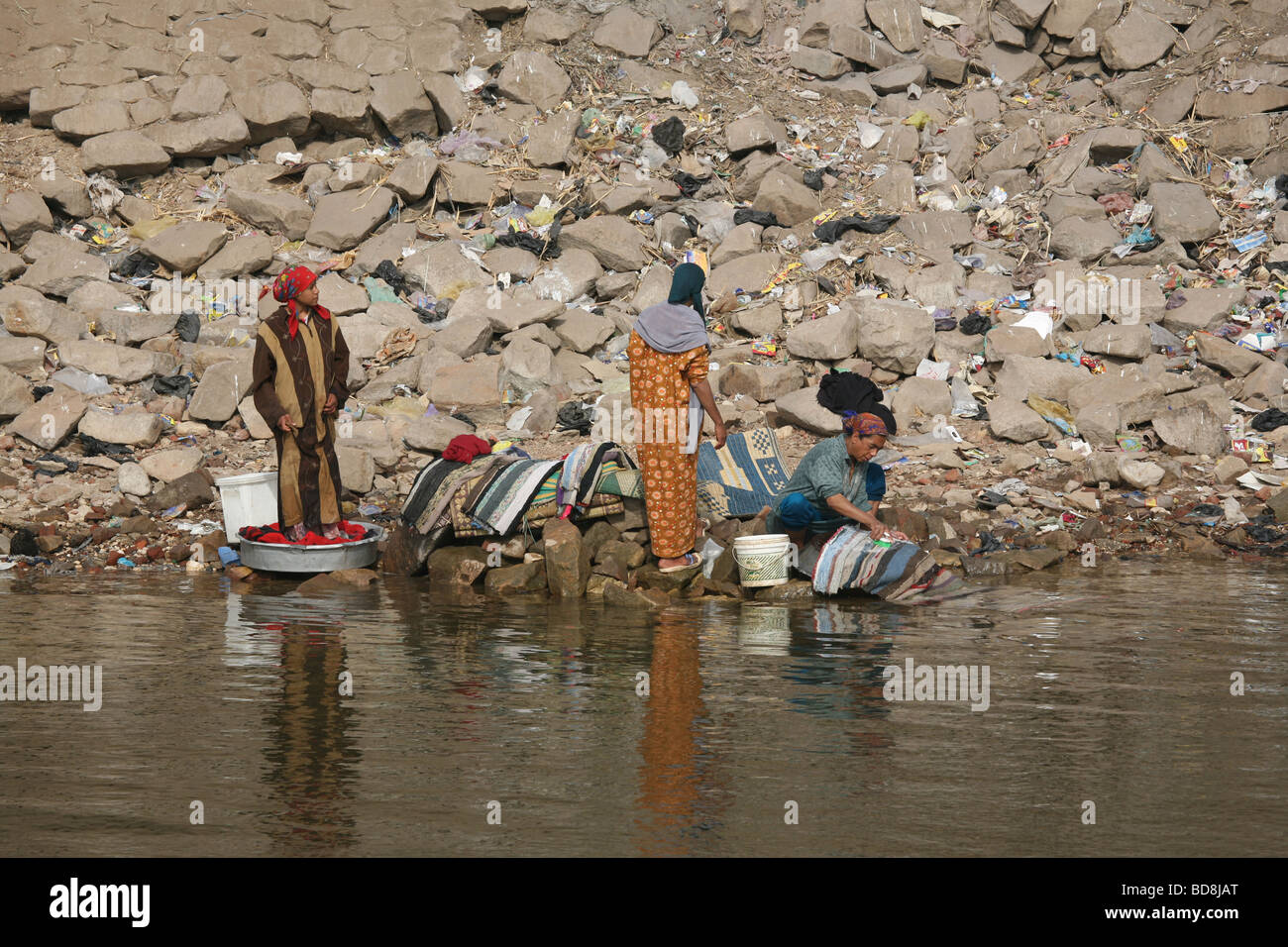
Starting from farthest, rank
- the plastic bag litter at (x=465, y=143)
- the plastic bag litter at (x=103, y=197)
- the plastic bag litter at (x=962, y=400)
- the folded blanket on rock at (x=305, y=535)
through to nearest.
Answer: the plastic bag litter at (x=465, y=143), the plastic bag litter at (x=103, y=197), the plastic bag litter at (x=962, y=400), the folded blanket on rock at (x=305, y=535)

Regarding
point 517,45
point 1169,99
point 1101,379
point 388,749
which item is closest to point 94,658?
point 388,749

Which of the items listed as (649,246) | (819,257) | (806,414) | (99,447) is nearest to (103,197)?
(99,447)

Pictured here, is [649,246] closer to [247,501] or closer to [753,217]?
[753,217]

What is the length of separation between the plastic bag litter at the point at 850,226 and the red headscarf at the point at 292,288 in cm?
713

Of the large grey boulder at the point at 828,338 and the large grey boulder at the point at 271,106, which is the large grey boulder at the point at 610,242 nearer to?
the large grey boulder at the point at 828,338

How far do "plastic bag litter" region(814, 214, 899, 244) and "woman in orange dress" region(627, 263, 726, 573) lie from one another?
6586 mm

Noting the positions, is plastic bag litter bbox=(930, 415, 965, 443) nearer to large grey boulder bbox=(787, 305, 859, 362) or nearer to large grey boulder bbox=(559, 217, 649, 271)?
large grey boulder bbox=(787, 305, 859, 362)

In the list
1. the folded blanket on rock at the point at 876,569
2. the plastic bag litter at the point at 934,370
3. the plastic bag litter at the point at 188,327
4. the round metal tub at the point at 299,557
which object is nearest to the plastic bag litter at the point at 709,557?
the folded blanket on rock at the point at 876,569

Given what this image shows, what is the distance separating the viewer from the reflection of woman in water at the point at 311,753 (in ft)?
12.4

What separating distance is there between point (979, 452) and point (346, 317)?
19.7ft

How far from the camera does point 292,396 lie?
816 centimetres

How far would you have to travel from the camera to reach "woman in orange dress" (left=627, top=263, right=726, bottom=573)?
299 inches

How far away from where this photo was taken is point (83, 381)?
11.5 meters

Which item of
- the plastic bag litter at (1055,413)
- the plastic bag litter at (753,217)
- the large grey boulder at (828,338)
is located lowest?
the plastic bag litter at (1055,413)
